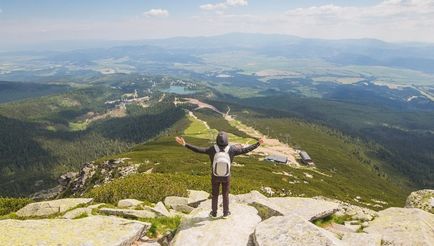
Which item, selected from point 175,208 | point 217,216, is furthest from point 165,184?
point 217,216

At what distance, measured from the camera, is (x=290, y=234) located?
15562 mm

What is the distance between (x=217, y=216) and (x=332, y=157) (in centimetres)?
18188

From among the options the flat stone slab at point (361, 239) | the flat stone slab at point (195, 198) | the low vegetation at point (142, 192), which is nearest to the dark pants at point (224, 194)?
the flat stone slab at point (361, 239)

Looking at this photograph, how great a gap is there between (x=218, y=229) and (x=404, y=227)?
32.8 feet

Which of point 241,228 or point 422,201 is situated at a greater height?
point 241,228

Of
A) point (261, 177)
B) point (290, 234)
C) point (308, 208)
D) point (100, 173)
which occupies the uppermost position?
point (290, 234)

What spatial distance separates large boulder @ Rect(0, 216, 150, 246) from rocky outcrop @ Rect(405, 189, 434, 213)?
22728 millimetres

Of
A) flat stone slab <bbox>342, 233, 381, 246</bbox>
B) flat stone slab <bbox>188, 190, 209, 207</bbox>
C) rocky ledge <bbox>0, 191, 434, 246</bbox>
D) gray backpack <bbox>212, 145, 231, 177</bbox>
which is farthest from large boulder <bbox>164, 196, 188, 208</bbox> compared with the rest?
flat stone slab <bbox>342, 233, 381, 246</bbox>

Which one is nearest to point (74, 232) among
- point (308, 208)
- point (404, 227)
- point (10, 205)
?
point (308, 208)

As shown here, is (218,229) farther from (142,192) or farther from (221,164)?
(142,192)

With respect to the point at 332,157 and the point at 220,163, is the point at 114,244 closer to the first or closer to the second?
the point at 220,163

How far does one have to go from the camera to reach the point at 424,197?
31.3 m

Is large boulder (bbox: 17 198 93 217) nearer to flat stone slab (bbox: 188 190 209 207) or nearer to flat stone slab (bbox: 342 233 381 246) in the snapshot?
flat stone slab (bbox: 188 190 209 207)

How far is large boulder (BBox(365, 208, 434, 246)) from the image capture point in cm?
1838
